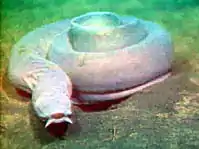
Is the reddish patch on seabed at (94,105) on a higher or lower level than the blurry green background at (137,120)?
lower

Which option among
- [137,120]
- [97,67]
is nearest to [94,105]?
[97,67]

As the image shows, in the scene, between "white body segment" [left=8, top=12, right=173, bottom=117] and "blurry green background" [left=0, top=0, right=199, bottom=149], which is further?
"white body segment" [left=8, top=12, right=173, bottom=117]

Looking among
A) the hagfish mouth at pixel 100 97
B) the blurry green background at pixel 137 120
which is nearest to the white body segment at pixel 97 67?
the hagfish mouth at pixel 100 97

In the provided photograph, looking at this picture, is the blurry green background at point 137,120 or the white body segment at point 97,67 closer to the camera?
the blurry green background at point 137,120

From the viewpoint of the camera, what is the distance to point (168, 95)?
2250 mm

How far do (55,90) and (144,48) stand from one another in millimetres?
686

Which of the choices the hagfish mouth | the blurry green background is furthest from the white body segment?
the blurry green background

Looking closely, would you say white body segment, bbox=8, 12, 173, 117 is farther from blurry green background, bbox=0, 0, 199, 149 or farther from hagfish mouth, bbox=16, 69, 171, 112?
blurry green background, bbox=0, 0, 199, 149

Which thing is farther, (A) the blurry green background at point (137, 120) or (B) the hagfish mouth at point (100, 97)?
(B) the hagfish mouth at point (100, 97)

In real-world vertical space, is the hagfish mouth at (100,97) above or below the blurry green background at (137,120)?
below

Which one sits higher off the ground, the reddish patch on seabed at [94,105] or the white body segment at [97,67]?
the white body segment at [97,67]

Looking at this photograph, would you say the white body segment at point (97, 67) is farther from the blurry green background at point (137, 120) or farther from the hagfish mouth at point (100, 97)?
the blurry green background at point (137, 120)

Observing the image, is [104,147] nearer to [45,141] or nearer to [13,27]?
[45,141]

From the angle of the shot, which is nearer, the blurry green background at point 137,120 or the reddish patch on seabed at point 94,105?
the blurry green background at point 137,120
